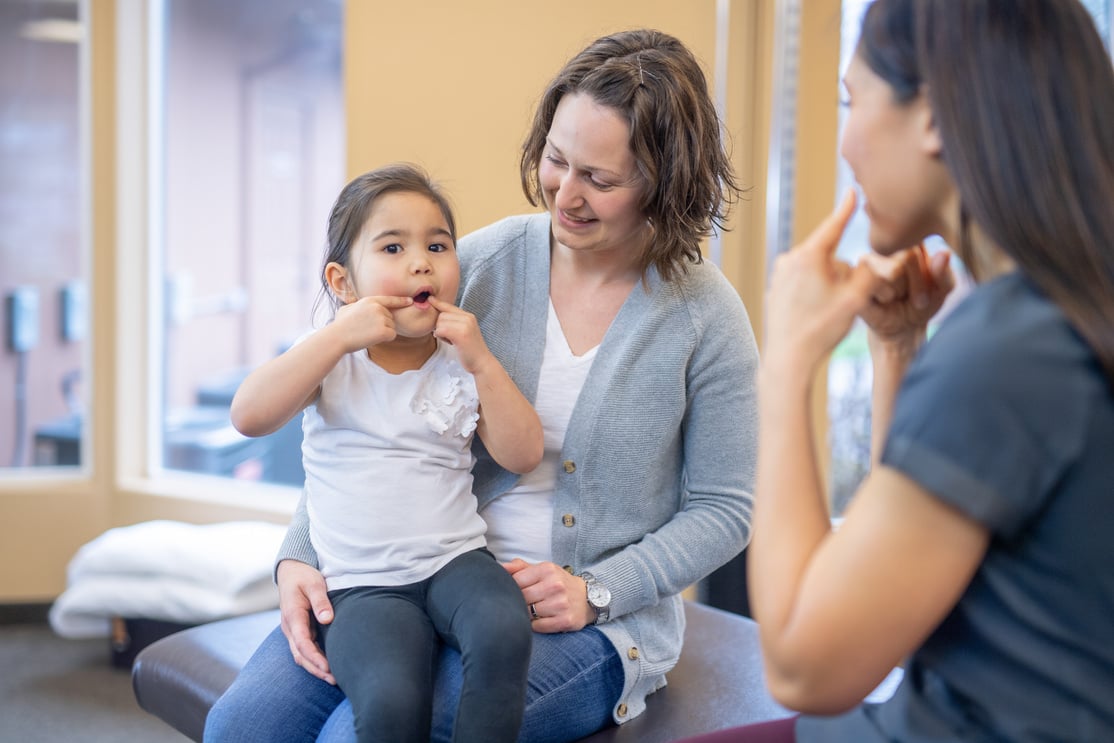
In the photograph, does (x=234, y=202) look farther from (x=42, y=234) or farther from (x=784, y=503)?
(x=784, y=503)

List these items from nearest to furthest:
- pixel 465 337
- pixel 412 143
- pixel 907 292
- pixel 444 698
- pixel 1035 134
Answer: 1. pixel 1035 134
2. pixel 907 292
3. pixel 444 698
4. pixel 465 337
5. pixel 412 143

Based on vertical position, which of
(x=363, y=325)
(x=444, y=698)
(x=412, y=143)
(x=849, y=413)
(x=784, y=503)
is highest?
(x=412, y=143)

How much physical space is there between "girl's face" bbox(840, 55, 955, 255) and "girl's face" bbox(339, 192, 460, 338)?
71 cm

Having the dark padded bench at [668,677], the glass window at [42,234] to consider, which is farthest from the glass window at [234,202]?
the dark padded bench at [668,677]

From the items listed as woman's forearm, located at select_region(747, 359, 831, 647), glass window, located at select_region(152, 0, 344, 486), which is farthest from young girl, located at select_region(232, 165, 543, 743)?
glass window, located at select_region(152, 0, 344, 486)

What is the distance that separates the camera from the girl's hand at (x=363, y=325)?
1.42 m

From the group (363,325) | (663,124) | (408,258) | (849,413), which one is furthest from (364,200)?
(849,413)

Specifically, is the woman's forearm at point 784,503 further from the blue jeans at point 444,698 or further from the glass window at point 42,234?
the glass window at point 42,234

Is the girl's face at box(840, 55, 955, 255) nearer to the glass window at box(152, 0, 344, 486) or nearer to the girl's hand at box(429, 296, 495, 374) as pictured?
the girl's hand at box(429, 296, 495, 374)

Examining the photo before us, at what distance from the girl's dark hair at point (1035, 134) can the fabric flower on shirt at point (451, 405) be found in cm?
82

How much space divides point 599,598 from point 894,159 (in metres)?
0.78

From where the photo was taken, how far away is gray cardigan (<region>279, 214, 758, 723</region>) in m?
1.50

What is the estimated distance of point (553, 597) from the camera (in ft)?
4.75

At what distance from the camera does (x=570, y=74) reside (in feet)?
5.12
